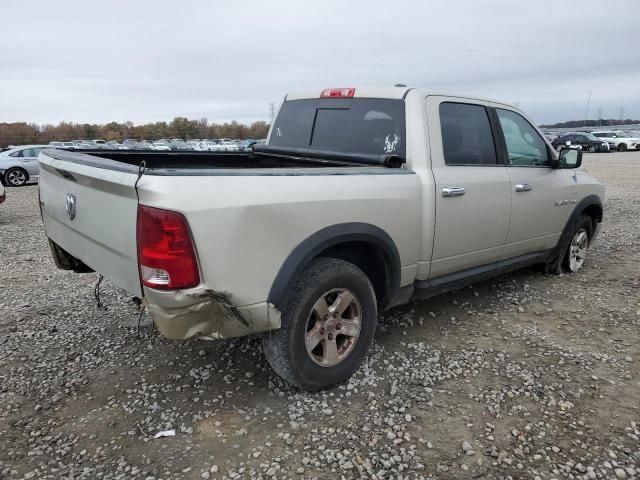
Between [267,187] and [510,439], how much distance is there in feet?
6.25

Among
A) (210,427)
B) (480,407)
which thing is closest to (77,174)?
(210,427)

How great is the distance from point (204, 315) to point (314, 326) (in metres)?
0.78

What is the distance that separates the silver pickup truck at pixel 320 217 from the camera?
2.47 m

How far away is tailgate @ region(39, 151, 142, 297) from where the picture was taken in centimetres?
255

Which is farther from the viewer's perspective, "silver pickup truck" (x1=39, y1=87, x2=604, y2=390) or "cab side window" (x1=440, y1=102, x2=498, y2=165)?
"cab side window" (x1=440, y1=102, x2=498, y2=165)

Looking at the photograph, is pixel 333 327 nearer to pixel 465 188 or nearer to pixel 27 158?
pixel 465 188

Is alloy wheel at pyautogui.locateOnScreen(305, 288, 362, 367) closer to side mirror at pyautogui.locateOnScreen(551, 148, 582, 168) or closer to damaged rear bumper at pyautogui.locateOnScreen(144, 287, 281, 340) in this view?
damaged rear bumper at pyautogui.locateOnScreen(144, 287, 281, 340)

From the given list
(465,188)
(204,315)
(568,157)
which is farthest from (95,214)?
(568,157)

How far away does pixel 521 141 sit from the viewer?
15.1 feet

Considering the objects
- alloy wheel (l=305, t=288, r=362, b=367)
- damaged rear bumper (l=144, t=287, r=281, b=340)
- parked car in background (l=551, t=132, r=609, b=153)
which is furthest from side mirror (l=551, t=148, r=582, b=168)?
parked car in background (l=551, t=132, r=609, b=153)

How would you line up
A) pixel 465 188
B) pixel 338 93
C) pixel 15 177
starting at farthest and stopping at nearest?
pixel 15 177 < pixel 338 93 < pixel 465 188

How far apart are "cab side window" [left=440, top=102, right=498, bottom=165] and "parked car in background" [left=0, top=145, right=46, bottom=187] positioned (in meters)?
16.8

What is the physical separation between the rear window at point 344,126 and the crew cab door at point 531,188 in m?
Result: 1.18

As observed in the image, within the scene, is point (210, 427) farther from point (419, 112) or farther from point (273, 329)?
point (419, 112)
